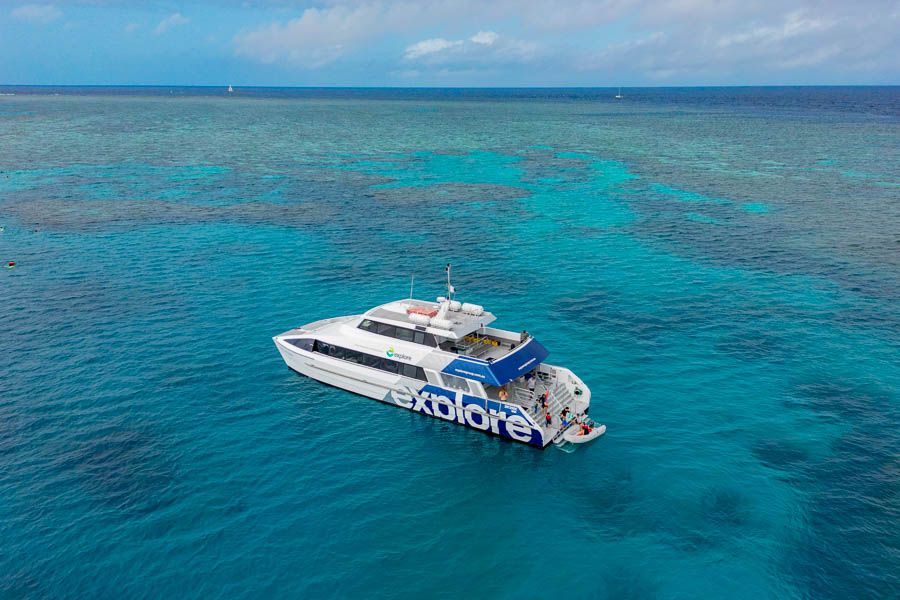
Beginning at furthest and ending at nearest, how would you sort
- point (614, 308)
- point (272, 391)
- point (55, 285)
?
point (55, 285) → point (614, 308) → point (272, 391)

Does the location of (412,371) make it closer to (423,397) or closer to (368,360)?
(423,397)

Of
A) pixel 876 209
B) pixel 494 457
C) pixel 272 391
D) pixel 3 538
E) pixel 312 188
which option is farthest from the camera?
pixel 312 188

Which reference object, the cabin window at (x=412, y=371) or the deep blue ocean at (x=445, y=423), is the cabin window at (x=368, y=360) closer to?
the cabin window at (x=412, y=371)

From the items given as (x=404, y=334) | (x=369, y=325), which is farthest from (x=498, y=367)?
(x=369, y=325)

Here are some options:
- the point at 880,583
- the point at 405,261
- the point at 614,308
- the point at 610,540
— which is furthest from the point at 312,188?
the point at 880,583

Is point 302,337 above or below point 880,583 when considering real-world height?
above

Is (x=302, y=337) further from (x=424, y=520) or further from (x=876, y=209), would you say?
(x=876, y=209)

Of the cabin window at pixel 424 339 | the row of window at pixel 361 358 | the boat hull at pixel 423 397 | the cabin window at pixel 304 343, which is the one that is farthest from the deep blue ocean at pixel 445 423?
the cabin window at pixel 424 339

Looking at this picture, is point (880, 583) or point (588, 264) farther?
point (588, 264)

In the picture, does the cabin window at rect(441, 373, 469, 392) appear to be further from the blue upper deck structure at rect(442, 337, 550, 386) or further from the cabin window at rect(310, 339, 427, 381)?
the cabin window at rect(310, 339, 427, 381)
